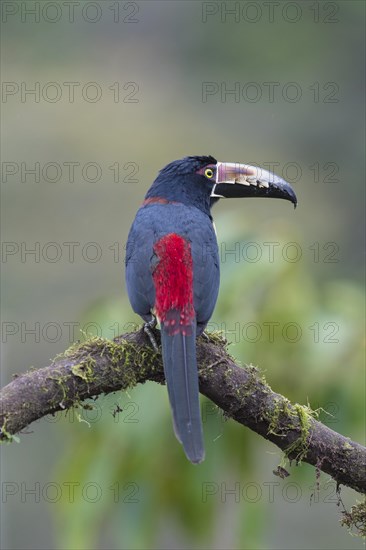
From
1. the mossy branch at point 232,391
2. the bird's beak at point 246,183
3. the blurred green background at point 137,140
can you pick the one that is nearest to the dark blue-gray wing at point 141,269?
the mossy branch at point 232,391

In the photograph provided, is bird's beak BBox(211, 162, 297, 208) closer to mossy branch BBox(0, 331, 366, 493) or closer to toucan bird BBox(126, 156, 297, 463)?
toucan bird BBox(126, 156, 297, 463)

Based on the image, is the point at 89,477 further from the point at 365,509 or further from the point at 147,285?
the point at 365,509

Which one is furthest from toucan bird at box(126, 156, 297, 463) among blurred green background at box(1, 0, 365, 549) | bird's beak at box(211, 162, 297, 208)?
blurred green background at box(1, 0, 365, 549)

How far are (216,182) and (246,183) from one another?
0.13 metres

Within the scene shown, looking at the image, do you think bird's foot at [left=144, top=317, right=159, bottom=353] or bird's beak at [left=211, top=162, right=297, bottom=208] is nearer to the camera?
bird's foot at [left=144, top=317, right=159, bottom=353]

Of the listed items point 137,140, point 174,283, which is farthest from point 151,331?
Answer: point 137,140

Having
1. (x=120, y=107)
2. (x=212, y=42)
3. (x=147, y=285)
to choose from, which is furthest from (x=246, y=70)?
(x=147, y=285)

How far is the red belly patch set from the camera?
3.38 m

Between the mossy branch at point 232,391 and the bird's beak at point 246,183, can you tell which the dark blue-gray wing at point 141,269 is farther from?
the bird's beak at point 246,183

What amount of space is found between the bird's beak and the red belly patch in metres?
0.63

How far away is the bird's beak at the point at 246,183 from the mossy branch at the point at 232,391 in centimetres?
117

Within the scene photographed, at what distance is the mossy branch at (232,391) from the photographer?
116 inches

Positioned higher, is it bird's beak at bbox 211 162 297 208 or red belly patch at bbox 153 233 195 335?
bird's beak at bbox 211 162 297 208

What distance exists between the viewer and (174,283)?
11.5 ft
